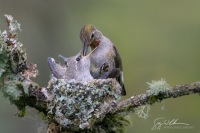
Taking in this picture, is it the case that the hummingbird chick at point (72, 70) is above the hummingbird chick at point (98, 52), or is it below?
below

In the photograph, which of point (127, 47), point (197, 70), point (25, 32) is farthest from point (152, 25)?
point (25, 32)

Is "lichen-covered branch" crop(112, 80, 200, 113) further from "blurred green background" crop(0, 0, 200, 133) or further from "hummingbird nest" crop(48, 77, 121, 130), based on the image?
"blurred green background" crop(0, 0, 200, 133)

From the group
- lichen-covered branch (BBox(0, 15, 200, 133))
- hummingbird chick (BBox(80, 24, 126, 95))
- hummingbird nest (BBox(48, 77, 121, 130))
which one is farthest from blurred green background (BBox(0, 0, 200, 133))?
lichen-covered branch (BBox(0, 15, 200, 133))

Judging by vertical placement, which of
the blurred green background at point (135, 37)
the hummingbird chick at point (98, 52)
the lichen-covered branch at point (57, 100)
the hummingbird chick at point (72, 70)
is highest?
the blurred green background at point (135, 37)

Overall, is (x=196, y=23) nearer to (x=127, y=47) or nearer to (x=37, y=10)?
(x=127, y=47)

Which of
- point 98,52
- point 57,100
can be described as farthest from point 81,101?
point 98,52

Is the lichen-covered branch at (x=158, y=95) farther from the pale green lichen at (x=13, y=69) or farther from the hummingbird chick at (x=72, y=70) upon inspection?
the hummingbird chick at (x=72, y=70)

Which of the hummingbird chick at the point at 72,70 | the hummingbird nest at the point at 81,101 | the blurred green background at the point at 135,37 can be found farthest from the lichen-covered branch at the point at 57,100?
the blurred green background at the point at 135,37
